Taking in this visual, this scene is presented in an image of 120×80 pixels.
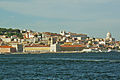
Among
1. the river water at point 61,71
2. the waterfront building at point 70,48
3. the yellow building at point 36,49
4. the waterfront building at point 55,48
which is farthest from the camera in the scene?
the waterfront building at point 70,48

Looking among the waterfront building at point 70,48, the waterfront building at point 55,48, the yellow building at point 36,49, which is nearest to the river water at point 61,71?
the waterfront building at point 55,48

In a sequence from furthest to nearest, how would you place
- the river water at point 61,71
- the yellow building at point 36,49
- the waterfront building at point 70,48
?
the waterfront building at point 70,48, the yellow building at point 36,49, the river water at point 61,71

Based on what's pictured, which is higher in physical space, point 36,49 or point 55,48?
point 55,48

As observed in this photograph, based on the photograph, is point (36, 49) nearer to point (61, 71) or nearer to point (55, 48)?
Result: point (55, 48)

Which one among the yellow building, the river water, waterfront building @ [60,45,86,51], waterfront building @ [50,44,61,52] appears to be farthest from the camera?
waterfront building @ [60,45,86,51]

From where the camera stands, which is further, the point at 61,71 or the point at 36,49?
the point at 36,49

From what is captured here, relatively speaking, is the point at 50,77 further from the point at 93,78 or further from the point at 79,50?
the point at 79,50

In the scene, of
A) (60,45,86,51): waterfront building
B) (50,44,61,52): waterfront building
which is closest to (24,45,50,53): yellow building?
(50,44,61,52): waterfront building

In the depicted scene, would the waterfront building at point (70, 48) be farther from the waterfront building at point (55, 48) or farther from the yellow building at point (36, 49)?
the yellow building at point (36, 49)

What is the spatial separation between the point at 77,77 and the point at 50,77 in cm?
243

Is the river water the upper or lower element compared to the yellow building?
lower

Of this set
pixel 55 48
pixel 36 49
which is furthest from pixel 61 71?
pixel 36 49

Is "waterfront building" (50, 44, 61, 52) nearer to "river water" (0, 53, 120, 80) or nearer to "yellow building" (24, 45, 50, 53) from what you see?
"yellow building" (24, 45, 50, 53)

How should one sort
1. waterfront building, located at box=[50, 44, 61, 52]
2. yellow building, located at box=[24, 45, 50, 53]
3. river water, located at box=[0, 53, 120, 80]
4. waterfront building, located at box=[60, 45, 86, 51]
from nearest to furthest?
river water, located at box=[0, 53, 120, 80]
waterfront building, located at box=[50, 44, 61, 52]
yellow building, located at box=[24, 45, 50, 53]
waterfront building, located at box=[60, 45, 86, 51]
